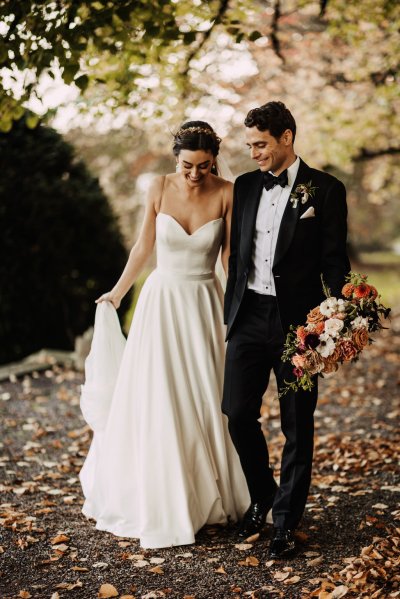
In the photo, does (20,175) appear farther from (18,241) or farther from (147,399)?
(147,399)

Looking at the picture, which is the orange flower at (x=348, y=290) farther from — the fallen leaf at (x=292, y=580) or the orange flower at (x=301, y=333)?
the fallen leaf at (x=292, y=580)

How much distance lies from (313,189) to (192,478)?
1.87 m

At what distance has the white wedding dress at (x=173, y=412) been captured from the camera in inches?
176

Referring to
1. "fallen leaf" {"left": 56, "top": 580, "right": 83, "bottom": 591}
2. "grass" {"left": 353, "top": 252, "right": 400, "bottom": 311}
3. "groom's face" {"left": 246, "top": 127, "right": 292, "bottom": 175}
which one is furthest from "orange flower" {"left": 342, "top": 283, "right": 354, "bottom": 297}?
"grass" {"left": 353, "top": 252, "right": 400, "bottom": 311}

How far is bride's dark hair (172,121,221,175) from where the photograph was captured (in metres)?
4.33

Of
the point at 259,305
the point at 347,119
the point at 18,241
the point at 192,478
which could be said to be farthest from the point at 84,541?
the point at 347,119

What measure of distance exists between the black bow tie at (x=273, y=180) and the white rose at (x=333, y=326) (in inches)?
32.3

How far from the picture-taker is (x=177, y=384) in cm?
454

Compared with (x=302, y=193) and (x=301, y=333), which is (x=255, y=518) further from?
(x=302, y=193)

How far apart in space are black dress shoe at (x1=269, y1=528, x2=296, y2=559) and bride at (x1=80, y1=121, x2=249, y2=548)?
53cm

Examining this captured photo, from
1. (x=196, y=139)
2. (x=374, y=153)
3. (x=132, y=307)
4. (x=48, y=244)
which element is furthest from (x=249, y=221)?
(x=374, y=153)

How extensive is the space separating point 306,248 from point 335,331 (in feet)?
1.73

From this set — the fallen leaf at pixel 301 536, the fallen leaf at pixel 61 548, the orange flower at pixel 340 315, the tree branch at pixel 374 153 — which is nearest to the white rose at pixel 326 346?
the orange flower at pixel 340 315

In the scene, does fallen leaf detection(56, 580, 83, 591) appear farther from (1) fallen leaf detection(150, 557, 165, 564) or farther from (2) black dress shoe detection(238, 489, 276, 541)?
(2) black dress shoe detection(238, 489, 276, 541)
